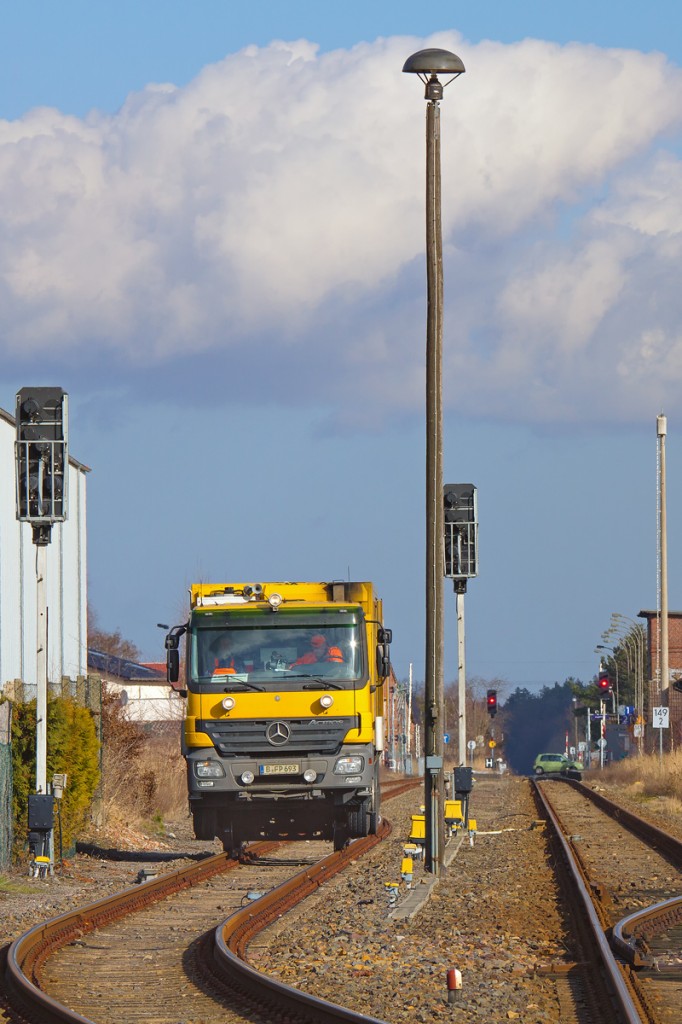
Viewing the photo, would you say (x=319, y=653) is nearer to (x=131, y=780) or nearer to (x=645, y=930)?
(x=645, y=930)

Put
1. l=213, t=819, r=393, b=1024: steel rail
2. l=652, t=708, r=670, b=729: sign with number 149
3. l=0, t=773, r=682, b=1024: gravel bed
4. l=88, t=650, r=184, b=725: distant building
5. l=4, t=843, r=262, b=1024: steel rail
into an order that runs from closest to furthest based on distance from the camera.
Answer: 1. l=213, t=819, r=393, b=1024: steel rail
2. l=4, t=843, r=262, b=1024: steel rail
3. l=0, t=773, r=682, b=1024: gravel bed
4. l=652, t=708, r=670, b=729: sign with number 149
5. l=88, t=650, r=184, b=725: distant building

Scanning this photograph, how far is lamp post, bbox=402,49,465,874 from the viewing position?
19.1 m

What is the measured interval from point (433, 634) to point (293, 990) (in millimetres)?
9812

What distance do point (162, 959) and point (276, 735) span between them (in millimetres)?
6707

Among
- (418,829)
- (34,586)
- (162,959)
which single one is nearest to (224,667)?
(418,829)

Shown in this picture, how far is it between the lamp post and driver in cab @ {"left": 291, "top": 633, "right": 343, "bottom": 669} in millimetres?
1176

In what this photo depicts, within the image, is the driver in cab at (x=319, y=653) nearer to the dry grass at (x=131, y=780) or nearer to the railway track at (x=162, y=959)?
the railway track at (x=162, y=959)

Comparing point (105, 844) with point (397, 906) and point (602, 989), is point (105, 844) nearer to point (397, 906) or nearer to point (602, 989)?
point (397, 906)

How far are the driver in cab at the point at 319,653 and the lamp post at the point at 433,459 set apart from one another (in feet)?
3.86

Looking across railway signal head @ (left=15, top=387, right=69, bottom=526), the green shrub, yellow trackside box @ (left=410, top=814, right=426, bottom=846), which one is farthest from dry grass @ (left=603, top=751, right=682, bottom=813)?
railway signal head @ (left=15, top=387, right=69, bottom=526)

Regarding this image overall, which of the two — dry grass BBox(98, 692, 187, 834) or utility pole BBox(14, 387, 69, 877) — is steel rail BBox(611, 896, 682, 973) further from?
dry grass BBox(98, 692, 187, 834)

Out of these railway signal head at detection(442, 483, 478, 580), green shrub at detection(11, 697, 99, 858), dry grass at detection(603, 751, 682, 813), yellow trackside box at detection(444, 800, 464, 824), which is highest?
railway signal head at detection(442, 483, 478, 580)

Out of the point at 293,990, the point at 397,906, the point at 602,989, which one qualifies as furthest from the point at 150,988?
the point at 397,906

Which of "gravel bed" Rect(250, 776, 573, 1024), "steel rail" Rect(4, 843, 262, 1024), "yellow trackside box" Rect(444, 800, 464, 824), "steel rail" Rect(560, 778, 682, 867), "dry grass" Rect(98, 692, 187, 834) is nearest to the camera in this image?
"steel rail" Rect(4, 843, 262, 1024)
